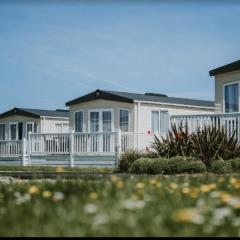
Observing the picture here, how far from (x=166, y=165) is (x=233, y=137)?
9.54 ft

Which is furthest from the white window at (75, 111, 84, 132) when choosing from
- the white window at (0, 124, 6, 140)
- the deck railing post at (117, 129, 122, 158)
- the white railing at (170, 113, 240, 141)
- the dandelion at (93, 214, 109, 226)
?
the dandelion at (93, 214, 109, 226)

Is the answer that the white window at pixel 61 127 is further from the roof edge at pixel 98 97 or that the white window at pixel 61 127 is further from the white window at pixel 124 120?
the white window at pixel 124 120

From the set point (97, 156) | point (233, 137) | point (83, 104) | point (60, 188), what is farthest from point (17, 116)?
point (60, 188)

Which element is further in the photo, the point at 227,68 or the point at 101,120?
the point at 101,120

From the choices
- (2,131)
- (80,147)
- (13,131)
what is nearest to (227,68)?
(80,147)

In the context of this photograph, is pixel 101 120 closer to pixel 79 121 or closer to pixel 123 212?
pixel 79 121

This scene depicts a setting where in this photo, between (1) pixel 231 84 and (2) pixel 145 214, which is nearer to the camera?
(2) pixel 145 214

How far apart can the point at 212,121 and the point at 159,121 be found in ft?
34.3

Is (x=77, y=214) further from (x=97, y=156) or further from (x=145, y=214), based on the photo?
(x=97, y=156)

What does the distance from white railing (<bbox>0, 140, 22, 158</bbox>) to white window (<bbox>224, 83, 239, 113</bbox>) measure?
1199 cm

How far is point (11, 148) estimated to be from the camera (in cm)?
2942

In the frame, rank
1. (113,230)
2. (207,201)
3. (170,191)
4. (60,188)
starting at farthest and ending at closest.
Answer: (60,188), (170,191), (207,201), (113,230)

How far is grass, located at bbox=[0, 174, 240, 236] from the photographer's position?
3811 mm

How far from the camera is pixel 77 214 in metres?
4.27
